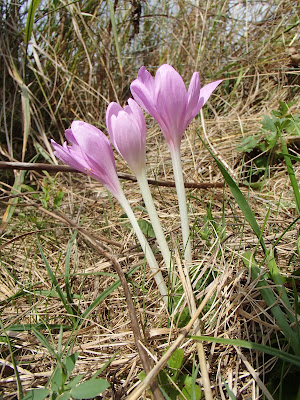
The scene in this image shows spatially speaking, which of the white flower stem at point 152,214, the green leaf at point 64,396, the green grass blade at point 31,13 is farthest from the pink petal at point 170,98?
the green grass blade at point 31,13

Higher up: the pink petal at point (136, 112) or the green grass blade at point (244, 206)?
the pink petal at point (136, 112)

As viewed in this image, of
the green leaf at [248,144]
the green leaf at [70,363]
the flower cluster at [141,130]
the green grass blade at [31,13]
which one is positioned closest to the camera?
the green leaf at [70,363]

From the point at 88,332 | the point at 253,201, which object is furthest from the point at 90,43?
the point at 88,332

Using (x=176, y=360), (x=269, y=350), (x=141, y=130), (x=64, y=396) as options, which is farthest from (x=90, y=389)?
(x=141, y=130)

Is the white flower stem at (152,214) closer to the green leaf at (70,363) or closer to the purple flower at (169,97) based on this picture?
the purple flower at (169,97)

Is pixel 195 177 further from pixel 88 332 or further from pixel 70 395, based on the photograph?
pixel 70 395

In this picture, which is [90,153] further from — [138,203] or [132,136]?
[138,203]

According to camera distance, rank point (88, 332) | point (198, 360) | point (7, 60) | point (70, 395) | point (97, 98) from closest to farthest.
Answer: point (70, 395) < point (198, 360) < point (88, 332) < point (7, 60) < point (97, 98)
